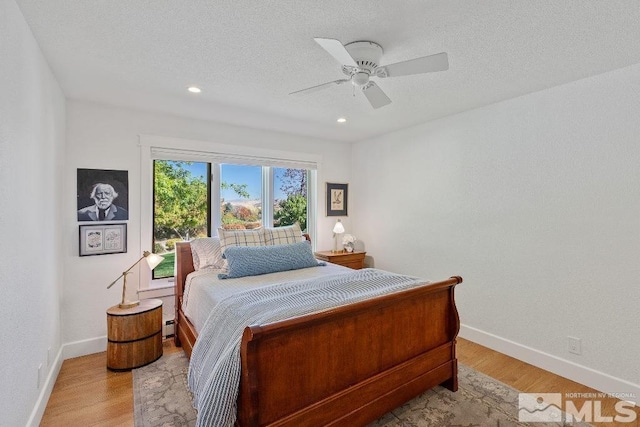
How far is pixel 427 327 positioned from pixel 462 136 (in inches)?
80.2

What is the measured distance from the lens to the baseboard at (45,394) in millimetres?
A: 1815

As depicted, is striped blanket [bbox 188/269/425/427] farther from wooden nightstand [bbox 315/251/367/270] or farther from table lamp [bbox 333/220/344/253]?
table lamp [bbox 333/220/344/253]

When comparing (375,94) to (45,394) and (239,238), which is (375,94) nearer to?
(239,238)

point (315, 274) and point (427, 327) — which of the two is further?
point (315, 274)

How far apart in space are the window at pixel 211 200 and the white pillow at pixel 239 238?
1.86 ft

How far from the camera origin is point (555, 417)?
201 centimetres

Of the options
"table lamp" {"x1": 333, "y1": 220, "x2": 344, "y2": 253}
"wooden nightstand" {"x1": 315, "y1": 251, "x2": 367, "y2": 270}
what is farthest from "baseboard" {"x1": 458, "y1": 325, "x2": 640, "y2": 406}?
"table lamp" {"x1": 333, "y1": 220, "x2": 344, "y2": 253}

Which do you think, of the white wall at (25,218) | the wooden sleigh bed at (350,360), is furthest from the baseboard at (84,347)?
the wooden sleigh bed at (350,360)

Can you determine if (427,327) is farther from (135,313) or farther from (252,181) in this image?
(252,181)

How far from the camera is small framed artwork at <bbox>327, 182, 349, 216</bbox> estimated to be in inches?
175

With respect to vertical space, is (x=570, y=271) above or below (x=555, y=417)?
above

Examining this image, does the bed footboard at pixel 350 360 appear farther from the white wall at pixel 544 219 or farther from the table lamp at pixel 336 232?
the table lamp at pixel 336 232

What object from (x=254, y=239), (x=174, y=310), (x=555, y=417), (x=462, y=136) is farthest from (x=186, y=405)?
(x=462, y=136)

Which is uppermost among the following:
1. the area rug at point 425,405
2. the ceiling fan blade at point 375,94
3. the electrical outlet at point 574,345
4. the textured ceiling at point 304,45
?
the textured ceiling at point 304,45
